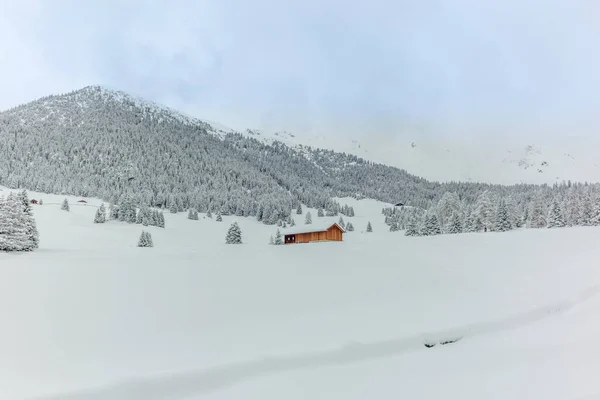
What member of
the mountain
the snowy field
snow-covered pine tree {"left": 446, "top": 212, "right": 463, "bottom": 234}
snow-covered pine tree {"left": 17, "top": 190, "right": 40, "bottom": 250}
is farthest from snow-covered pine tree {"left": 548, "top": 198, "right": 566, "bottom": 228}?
snow-covered pine tree {"left": 17, "top": 190, "right": 40, "bottom": 250}

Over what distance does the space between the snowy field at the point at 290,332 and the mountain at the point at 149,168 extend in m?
Result: 82.7

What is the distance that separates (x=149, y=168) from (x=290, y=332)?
13315cm

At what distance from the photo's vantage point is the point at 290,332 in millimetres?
10547

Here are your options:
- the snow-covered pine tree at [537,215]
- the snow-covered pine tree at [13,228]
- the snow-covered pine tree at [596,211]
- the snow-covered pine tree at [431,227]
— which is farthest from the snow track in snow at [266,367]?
the snow-covered pine tree at [537,215]

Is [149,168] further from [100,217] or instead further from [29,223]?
[29,223]

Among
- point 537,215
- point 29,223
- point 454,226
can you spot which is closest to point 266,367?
point 29,223

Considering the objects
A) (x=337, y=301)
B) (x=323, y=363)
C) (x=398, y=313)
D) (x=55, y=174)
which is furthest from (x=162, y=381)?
(x=55, y=174)

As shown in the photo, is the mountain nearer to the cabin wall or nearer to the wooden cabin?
the wooden cabin

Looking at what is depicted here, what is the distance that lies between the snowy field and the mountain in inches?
3257

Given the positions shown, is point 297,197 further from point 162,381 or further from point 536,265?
point 162,381

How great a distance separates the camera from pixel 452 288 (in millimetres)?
16734

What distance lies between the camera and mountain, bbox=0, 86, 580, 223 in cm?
10382

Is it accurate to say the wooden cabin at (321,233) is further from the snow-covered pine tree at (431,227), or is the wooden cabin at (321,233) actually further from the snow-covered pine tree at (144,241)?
the snow-covered pine tree at (144,241)

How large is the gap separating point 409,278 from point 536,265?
1002 centimetres
